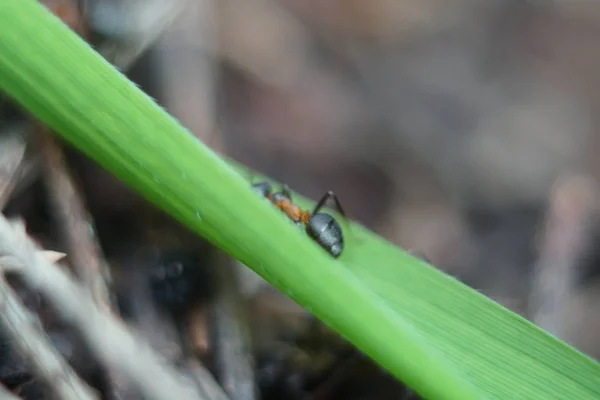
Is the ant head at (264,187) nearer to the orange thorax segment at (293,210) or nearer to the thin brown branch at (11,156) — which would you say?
the orange thorax segment at (293,210)

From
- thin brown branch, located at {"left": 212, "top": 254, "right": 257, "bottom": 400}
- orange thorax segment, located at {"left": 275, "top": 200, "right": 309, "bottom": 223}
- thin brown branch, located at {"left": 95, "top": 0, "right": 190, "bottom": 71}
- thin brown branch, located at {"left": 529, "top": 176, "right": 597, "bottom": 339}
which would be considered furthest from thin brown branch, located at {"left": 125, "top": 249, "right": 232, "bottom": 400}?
thin brown branch, located at {"left": 529, "top": 176, "right": 597, "bottom": 339}

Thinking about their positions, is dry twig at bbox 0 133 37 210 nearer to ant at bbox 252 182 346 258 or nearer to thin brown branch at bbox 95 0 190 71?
thin brown branch at bbox 95 0 190 71

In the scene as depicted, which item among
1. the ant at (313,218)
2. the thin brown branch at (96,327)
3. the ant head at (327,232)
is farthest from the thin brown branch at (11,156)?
the ant head at (327,232)

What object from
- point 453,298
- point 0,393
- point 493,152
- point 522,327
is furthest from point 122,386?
point 493,152

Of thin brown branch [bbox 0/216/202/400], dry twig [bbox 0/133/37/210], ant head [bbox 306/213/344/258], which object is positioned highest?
ant head [bbox 306/213/344/258]

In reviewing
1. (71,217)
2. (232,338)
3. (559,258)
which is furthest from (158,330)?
(559,258)

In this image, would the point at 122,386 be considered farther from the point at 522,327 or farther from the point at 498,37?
the point at 498,37
